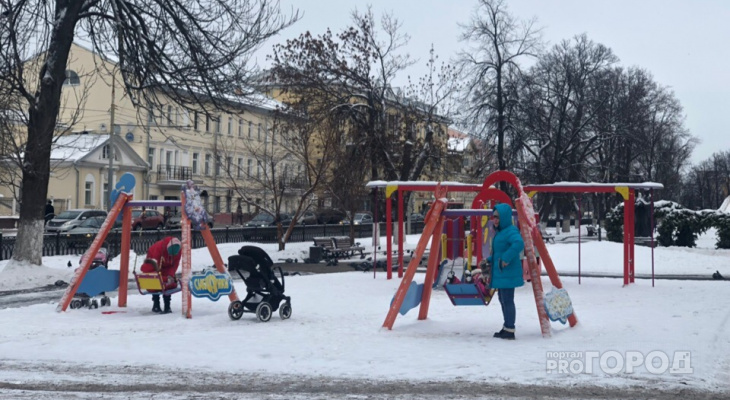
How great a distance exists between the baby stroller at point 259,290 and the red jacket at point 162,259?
60.2 inches

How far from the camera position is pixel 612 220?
1321 inches

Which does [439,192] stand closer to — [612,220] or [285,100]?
[612,220]


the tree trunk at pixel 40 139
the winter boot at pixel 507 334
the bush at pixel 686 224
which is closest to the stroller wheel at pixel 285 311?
the winter boot at pixel 507 334

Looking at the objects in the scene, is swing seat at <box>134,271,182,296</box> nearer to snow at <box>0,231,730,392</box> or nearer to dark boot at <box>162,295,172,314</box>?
dark boot at <box>162,295,172,314</box>

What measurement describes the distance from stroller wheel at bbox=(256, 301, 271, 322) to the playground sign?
3.03 feet

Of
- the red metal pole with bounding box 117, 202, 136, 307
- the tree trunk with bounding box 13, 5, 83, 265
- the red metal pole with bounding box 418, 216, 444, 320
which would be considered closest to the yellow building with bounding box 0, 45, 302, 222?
the tree trunk with bounding box 13, 5, 83, 265

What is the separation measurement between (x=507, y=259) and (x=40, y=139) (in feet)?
45.5

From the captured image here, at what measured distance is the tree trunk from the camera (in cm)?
2003

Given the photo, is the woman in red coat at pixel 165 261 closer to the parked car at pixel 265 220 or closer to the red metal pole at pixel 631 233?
the red metal pole at pixel 631 233

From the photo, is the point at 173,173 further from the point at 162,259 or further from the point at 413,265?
the point at 413,265

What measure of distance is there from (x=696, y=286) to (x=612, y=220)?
15225mm

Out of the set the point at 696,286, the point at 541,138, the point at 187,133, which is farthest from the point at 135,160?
the point at 696,286

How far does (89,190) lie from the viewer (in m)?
53.8

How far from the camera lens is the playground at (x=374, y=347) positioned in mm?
7996
